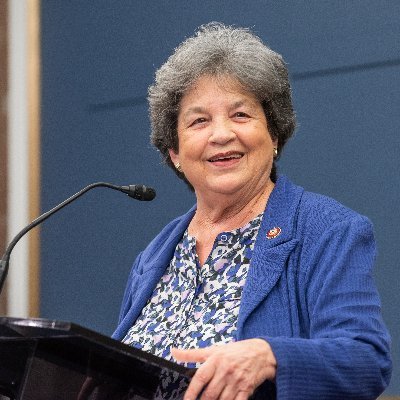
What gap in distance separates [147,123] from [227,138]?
129cm

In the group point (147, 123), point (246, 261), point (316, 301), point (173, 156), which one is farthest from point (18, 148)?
point (316, 301)

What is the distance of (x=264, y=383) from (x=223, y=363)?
0.74 feet

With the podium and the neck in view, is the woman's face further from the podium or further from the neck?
the podium

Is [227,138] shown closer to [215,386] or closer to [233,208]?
[233,208]

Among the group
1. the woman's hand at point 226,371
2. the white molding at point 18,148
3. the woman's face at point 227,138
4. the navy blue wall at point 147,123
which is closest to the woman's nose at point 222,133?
the woman's face at point 227,138

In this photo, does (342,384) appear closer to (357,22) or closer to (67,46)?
(357,22)

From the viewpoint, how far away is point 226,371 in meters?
1.51

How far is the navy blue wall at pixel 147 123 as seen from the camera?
109 inches

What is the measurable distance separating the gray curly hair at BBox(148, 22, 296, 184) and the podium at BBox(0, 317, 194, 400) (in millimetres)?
807

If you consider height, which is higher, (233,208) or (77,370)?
(233,208)

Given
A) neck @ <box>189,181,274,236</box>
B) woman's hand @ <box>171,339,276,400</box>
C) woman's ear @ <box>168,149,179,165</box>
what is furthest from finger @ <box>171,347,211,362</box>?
woman's ear @ <box>168,149,179,165</box>

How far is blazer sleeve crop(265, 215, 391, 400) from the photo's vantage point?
1.62 m

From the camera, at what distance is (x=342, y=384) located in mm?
1655

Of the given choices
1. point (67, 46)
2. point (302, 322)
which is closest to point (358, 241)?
point (302, 322)
